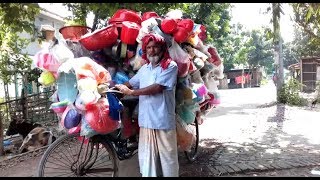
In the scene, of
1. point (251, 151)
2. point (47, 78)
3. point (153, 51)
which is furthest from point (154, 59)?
point (251, 151)

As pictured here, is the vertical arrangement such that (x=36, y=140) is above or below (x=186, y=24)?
below

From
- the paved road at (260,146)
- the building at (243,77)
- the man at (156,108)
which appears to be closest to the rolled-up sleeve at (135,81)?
the man at (156,108)

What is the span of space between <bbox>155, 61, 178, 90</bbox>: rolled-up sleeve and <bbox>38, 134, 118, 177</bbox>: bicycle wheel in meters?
0.96

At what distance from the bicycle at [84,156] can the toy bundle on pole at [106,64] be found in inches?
8.7

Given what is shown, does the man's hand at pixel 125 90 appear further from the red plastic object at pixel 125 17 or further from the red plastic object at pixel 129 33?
the red plastic object at pixel 125 17

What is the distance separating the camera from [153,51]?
383 centimetres

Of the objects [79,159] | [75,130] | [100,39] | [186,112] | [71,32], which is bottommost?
[79,159]

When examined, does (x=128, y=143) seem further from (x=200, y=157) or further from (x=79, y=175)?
(x=200, y=157)

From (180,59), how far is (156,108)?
0.72 meters

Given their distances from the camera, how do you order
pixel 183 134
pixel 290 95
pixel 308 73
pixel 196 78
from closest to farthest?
1. pixel 183 134
2. pixel 196 78
3. pixel 290 95
4. pixel 308 73

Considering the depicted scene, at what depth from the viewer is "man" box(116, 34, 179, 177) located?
3807mm

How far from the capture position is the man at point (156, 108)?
381 centimetres

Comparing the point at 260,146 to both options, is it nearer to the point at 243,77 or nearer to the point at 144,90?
the point at 144,90

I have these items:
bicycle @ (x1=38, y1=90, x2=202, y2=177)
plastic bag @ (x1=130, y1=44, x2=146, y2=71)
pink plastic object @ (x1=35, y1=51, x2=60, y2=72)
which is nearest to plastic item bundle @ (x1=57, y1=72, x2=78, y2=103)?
pink plastic object @ (x1=35, y1=51, x2=60, y2=72)
